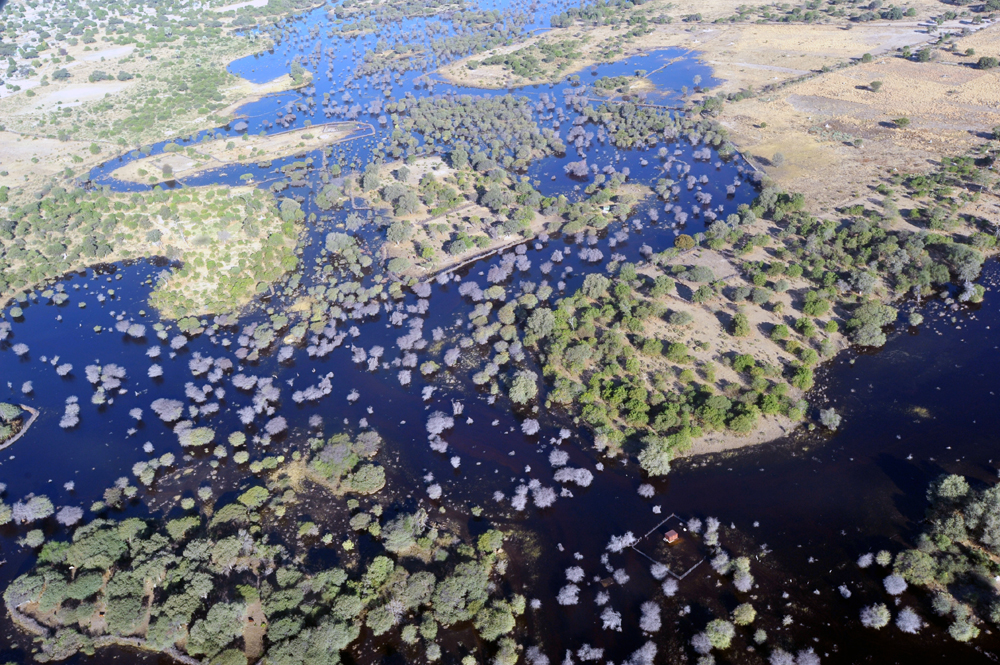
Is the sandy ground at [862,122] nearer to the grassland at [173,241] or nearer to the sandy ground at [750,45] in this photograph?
the sandy ground at [750,45]

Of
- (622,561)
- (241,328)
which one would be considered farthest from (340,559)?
(241,328)

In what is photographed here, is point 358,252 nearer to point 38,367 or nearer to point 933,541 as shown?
point 38,367

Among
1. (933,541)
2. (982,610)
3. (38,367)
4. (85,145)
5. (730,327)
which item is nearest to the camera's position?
(982,610)

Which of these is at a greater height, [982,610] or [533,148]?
[533,148]

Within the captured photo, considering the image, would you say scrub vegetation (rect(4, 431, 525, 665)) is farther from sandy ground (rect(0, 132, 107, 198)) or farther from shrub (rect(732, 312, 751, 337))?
sandy ground (rect(0, 132, 107, 198))

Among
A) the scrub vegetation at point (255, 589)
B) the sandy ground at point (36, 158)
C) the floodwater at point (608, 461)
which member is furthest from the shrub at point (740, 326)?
the sandy ground at point (36, 158)

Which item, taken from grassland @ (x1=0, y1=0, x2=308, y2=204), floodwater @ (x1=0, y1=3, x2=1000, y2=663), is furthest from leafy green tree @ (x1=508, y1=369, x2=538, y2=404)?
grassland @ (x1=0, y1=0, x2=308, y2=204)
